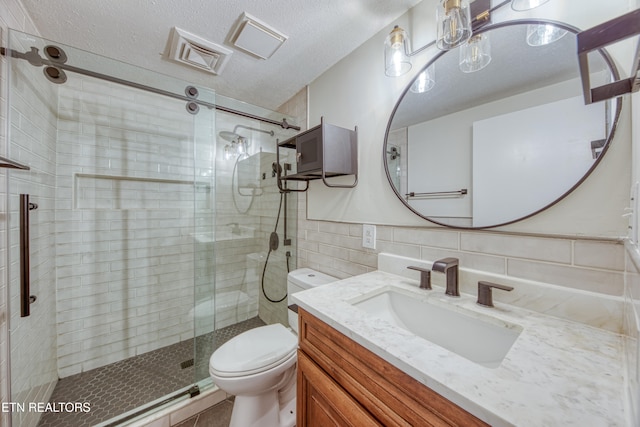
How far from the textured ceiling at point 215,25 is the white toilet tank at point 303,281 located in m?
1.42

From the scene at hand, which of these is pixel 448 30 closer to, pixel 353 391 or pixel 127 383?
pixel 353 391

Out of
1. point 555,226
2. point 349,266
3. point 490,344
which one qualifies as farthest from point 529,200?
point 349,266

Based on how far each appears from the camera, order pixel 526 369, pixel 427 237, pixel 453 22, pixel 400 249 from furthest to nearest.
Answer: pixel 400 249 → pixel 427 237 → pixel 453 22 → pixel 526 369

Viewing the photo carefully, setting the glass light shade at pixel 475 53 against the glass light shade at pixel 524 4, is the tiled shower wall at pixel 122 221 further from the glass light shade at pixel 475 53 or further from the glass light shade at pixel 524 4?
the glass light shade at pixel 524 4

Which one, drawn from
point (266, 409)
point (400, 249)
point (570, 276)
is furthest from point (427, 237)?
point (266, 409)

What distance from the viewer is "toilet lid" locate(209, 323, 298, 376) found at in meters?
1.09

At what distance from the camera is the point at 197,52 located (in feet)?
4.68

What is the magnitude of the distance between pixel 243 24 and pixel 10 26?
103cm

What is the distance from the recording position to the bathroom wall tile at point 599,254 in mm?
633

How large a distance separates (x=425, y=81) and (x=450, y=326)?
1035 millimetres

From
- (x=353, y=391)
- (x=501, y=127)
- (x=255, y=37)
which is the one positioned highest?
(x=255, y=37)

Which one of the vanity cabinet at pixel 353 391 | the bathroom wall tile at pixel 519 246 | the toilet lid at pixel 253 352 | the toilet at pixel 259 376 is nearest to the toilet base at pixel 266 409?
the toilet at pixel 259 376

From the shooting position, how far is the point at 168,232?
6.41 feet

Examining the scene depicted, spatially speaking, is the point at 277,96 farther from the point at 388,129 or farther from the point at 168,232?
the point at 168,232
